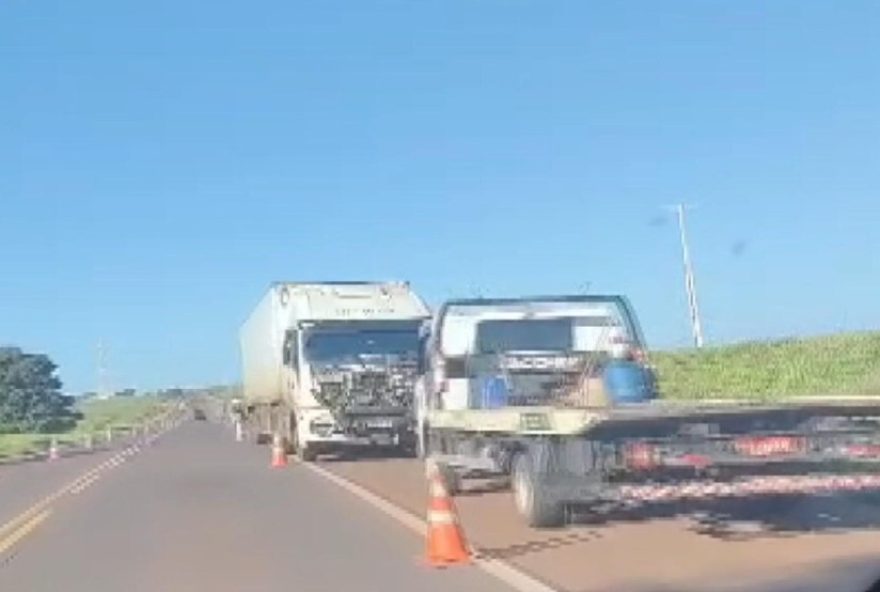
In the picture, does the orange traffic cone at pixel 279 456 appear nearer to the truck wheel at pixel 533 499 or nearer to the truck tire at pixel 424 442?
the truck tire at pixel 424 442

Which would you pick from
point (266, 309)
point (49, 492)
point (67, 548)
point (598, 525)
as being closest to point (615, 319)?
point (598, 525)

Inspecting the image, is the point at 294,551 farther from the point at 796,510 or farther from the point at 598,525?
the point at 796,510

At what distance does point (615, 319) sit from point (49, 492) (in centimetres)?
1393

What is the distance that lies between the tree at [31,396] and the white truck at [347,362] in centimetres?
11122

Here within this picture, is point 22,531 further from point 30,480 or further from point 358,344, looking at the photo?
point 30,480

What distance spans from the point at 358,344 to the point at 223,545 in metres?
15.4

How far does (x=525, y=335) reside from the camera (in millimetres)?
17578

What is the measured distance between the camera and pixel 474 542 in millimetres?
13383

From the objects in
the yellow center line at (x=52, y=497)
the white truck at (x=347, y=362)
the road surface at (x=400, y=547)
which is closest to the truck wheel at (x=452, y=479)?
the road surface at (x=400, y=547)

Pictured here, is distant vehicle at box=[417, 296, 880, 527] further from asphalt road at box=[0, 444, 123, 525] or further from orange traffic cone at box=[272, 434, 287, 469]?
orange traffic cone at box=[272, 434, 287, 469]

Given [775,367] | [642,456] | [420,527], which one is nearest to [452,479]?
[420,527]

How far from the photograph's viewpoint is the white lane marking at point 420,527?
10.4 metres

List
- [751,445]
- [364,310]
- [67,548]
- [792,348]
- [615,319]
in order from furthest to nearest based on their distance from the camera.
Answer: [792,348], [364,310], [615,319], [67,548], [751,445]

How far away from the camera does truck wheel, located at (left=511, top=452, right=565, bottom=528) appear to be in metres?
13.6
